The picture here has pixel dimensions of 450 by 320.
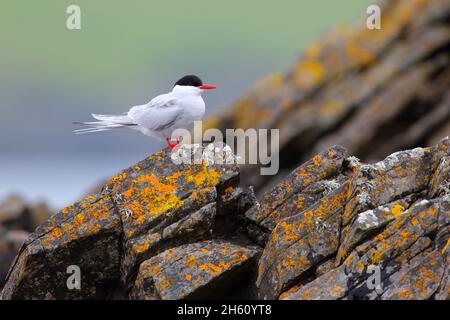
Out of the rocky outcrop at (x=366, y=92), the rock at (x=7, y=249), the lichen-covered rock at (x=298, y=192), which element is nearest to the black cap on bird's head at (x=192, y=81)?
the lichen-covered rock at (x=298, y=192)

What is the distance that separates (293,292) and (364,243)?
148cm

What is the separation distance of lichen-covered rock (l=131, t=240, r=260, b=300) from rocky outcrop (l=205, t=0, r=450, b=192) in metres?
17.1

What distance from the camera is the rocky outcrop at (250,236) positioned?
1112 cm

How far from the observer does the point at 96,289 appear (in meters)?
13.2

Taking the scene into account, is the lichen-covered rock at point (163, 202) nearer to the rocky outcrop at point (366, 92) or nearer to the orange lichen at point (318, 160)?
the orange lichen at point (318, 160)

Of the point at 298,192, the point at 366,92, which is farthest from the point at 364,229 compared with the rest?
the point at 366,92

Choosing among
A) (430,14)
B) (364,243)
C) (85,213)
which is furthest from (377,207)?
(430,14)

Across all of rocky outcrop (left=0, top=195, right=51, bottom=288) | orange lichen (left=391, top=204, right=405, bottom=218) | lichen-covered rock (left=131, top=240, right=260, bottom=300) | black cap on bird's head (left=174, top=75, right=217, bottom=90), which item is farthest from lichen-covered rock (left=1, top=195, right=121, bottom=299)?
rocky outcrop (left=0, top=195, right=51, bottom=288)

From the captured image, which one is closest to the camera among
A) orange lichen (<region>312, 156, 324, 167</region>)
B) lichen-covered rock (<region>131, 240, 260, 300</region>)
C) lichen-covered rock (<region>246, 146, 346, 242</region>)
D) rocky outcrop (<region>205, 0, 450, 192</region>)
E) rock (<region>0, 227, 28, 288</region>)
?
lichen-covered rock (<region>131, 240, 260, 300</region>)

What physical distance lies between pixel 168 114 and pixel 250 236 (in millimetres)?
3286

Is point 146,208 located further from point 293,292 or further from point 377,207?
point 377,207

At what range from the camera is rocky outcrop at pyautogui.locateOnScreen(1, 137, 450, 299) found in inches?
438

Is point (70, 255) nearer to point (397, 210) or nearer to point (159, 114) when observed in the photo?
point (159, 114)

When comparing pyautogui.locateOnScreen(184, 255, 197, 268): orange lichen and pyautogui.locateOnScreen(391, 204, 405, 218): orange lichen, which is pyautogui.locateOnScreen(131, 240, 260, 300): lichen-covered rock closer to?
pyautogui.locateOnScreen(184, 255, 197, 268): orange lichen
